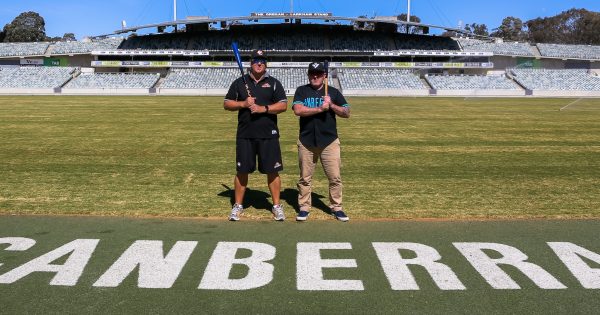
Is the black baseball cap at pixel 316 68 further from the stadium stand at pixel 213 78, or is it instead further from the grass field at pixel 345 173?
the stadium stand at pixel 213 78

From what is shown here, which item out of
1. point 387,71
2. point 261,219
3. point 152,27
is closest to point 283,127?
point 261,219

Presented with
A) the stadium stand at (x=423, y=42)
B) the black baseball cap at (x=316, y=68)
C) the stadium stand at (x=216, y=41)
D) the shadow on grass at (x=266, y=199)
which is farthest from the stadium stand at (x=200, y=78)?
the black baseball cap at (x=316, y=68)

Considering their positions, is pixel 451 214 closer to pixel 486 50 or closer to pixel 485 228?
pixel 485 228

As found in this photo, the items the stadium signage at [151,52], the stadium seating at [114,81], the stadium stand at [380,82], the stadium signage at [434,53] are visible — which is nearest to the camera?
the stadium stand at [380,82]

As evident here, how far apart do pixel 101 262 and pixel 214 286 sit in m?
1.27

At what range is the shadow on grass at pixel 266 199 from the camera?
23.6 feet

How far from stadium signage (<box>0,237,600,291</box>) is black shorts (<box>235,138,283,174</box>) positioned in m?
1.29

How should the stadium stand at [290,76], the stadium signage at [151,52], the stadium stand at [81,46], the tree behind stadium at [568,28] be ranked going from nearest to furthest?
1. the stadium stand at [290,76]
2. the stadium signage at [151,52]
3. the stadium stand at [81,46]
4. the tree behind stadium at [568,28]

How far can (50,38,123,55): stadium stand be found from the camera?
74875 mm

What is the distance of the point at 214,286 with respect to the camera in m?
4.27

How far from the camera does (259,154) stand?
6.43m

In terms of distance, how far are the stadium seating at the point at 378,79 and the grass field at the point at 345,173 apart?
45.7m

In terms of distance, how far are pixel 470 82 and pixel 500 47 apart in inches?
674

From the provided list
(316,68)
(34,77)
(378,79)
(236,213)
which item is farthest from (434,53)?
(236,213)
